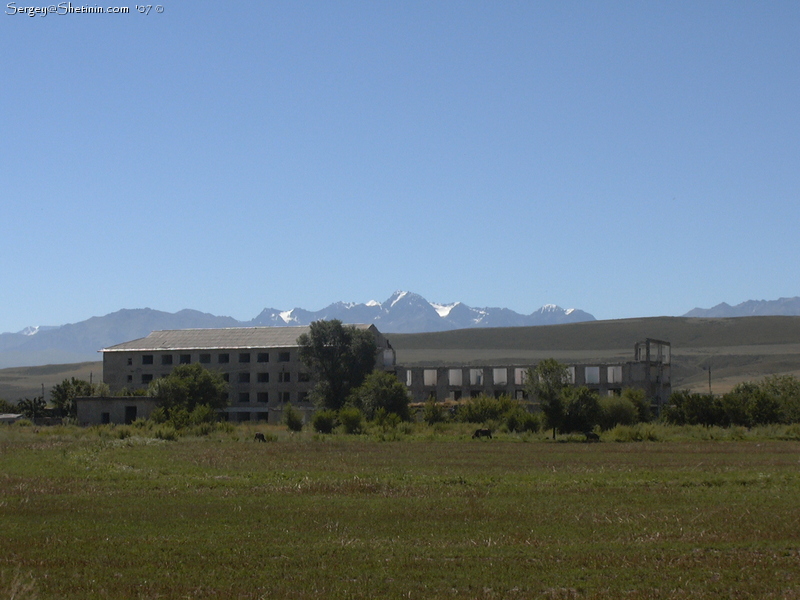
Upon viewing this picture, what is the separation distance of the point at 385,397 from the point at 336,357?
23543 mm

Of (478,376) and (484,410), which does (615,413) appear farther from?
(478,376)

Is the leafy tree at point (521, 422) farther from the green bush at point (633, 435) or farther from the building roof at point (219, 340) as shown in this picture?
the building roof at point (219, 340)

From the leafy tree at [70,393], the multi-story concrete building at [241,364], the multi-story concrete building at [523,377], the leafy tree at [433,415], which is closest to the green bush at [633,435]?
the leafy tree at [433,415]

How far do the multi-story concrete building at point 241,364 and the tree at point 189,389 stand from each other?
10452mm

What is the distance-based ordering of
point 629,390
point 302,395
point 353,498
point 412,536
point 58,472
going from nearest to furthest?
1. point 412,536
2. point 353,498
3. point 58,472
4. point 629,390
5. point 302,395

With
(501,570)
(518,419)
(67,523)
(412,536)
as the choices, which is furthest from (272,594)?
(518,419)

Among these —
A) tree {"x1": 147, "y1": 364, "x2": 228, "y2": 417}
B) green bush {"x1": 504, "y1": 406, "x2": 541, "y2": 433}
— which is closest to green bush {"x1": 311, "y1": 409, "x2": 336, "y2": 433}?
green bush {"x1": 504, "y1": 406, "x2": 541, "y2": 433}

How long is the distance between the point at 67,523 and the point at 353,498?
7.87 m

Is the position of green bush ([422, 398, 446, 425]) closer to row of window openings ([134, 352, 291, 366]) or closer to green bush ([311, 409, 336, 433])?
green bush ([311, 409, 336, 433])

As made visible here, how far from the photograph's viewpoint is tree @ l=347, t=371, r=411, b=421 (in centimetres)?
8531

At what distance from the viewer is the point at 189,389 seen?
312 feet

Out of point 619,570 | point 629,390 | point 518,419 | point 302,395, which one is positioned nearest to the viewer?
point 619,570

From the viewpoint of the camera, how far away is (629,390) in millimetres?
83062

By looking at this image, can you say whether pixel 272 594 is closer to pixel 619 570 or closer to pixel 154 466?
pixel 619 570
